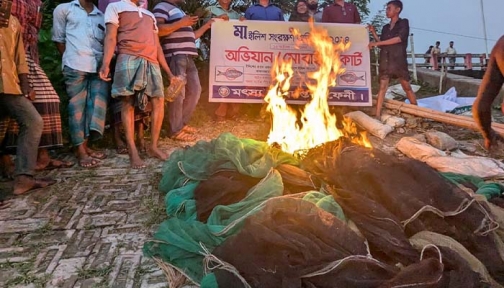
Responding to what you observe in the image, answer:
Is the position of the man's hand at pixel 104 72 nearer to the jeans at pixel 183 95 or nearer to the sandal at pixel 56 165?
the sandal at pixel 56 165

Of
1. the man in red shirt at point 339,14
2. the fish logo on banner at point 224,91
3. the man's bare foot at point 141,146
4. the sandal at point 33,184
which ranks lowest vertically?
the sandal at point 33,184

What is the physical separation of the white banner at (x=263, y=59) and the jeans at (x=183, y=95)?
677 mm

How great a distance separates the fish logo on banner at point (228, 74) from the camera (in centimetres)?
810

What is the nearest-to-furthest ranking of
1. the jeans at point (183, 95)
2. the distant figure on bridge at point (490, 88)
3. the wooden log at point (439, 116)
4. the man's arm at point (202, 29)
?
the distant figure on bridge at point (490, 88) → the jeans at point (183, 95) → the wooden log at point (439, 116) → the man's arm at point (202, 29)

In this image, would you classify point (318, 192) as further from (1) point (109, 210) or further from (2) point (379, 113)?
(2) point (379, 113)

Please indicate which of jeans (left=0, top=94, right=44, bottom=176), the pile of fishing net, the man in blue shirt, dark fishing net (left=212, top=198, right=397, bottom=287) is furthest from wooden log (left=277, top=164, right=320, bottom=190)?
the man in blue shirt

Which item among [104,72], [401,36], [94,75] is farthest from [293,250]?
[401,36]

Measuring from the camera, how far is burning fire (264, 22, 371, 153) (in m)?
5.43

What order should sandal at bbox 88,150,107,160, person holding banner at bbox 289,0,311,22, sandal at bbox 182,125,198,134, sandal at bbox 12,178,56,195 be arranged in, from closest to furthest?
sandal at bbox 12,178,56,195 → sandal at bbox 88,150,107,160 → sandal at bbox 182,125,198,134 → person holding banner at bbox 289,0,311,22

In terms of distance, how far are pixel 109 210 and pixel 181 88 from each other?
268cm

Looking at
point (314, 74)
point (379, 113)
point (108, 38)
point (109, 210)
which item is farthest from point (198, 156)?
point (379, 113)

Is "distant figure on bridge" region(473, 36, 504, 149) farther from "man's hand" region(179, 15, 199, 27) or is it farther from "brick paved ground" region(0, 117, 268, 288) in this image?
"man's hand" region(179, 15, 199, 27)

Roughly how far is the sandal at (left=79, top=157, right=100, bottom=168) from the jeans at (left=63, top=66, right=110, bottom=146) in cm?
23

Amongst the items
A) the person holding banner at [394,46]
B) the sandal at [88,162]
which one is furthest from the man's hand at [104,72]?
the person holding banner at [394,46]
